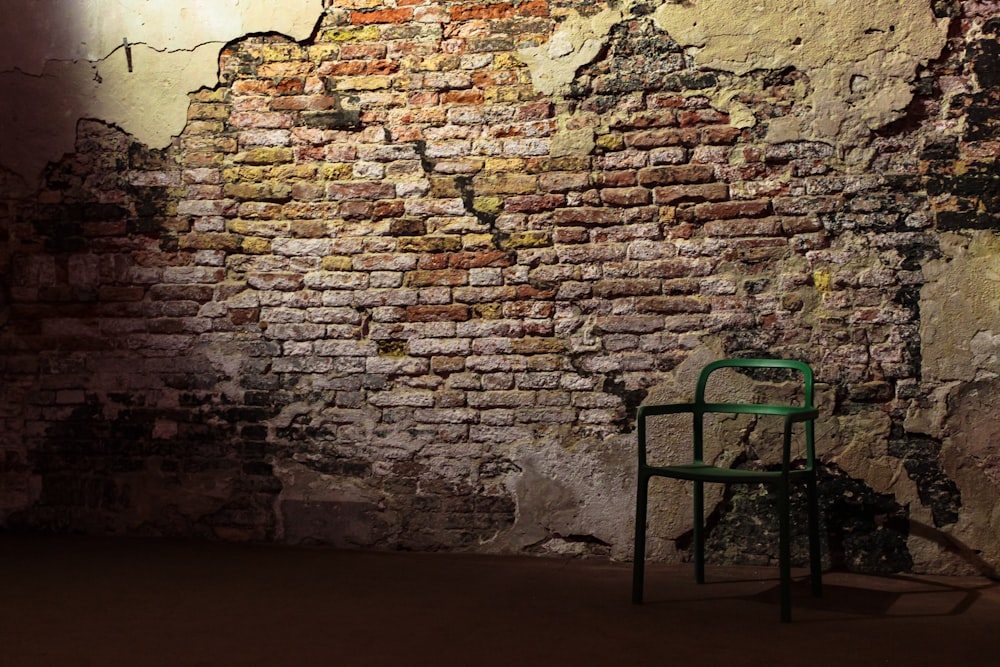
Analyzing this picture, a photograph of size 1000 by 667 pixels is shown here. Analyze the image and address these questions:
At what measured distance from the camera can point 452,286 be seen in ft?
11.1

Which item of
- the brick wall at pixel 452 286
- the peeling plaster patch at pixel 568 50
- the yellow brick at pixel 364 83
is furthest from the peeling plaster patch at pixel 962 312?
the yellow brick at pixel 364 83

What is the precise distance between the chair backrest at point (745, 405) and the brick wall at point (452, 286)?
0.21 metres

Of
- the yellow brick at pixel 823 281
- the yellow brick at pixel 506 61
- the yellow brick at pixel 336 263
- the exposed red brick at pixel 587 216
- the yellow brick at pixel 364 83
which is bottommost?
the yellow brick at pixel 823 281

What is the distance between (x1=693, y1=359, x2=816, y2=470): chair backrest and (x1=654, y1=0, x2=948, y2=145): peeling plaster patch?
773 millimetres

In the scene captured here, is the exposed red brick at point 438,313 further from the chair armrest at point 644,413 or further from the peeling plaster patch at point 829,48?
the peeling plaster patch at point 829,48

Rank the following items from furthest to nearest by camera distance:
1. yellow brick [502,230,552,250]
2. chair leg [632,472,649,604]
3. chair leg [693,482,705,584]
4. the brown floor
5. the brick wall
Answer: yellow brick [502,230,552,250] < the brick wall < chair leg [693,482,705,584] < chair leg [632,472,649,604] < the brown floor

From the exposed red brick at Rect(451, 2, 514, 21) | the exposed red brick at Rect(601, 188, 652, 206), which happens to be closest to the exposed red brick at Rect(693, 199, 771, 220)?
the exposed red brick at Rect(601, 188, 652, 206)

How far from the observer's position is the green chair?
2596mm

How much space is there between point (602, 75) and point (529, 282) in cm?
75

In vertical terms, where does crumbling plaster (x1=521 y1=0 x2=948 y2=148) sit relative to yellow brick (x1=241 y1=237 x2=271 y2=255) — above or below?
above

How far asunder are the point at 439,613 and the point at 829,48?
217 cm

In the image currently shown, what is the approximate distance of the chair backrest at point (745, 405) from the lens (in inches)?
112

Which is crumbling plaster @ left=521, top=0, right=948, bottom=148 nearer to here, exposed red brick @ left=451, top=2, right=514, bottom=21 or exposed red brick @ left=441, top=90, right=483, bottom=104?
exposed red brick @ left=451, top=2, right=514, bottom=21

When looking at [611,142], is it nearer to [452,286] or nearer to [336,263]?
[452,286]
